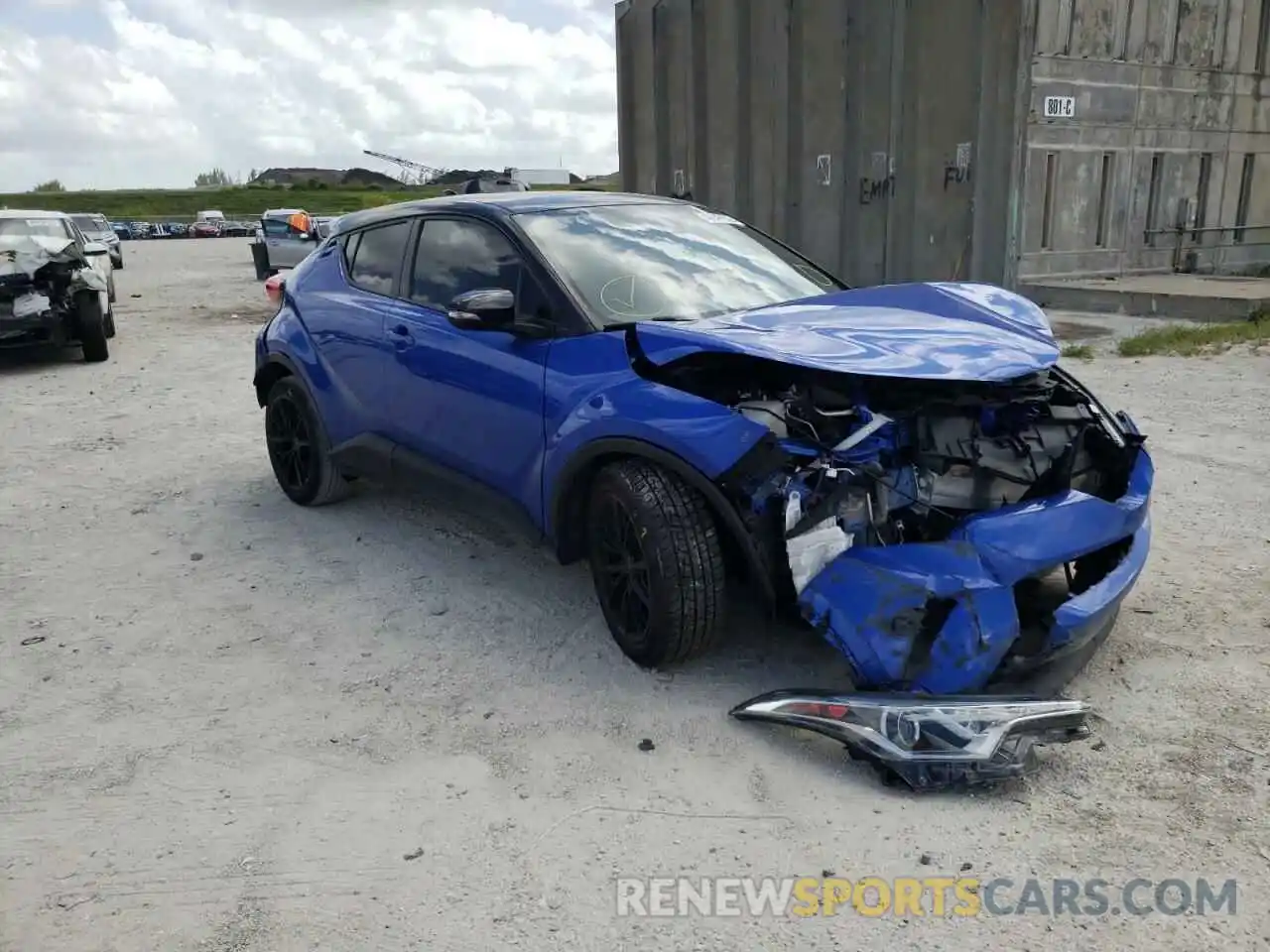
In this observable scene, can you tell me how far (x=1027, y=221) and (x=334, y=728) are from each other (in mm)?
11605

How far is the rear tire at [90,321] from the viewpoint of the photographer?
35.5 ft

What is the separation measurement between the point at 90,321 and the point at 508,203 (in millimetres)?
8235

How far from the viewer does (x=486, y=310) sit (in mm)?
3811

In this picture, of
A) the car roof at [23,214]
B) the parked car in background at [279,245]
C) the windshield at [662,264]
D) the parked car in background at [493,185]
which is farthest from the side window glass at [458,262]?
the parked car in background at [279,245]

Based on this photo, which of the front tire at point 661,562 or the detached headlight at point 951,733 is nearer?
the detached headlight at point 951,733

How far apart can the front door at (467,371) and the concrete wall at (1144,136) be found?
9.96m

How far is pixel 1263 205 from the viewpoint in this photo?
16.0 meters

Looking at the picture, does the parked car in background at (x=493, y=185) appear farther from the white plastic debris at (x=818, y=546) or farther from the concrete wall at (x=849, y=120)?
the white plastic debris at (x=818, y=546)

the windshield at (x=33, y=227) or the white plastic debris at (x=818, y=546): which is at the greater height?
the windshield at (x=33, y=227)

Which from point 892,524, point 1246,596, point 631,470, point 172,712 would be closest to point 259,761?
point 172,712

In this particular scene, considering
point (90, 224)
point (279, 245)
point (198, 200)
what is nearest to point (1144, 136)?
point (279, 245)

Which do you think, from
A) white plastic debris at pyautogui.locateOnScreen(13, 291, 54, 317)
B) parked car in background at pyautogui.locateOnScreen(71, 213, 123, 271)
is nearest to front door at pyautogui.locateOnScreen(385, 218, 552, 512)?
white plastic debris at pyautogui.locateOnScreen(13, 291, 54, 317)

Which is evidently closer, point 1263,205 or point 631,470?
point 631,470

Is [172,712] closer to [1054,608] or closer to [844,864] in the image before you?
[844,864]
